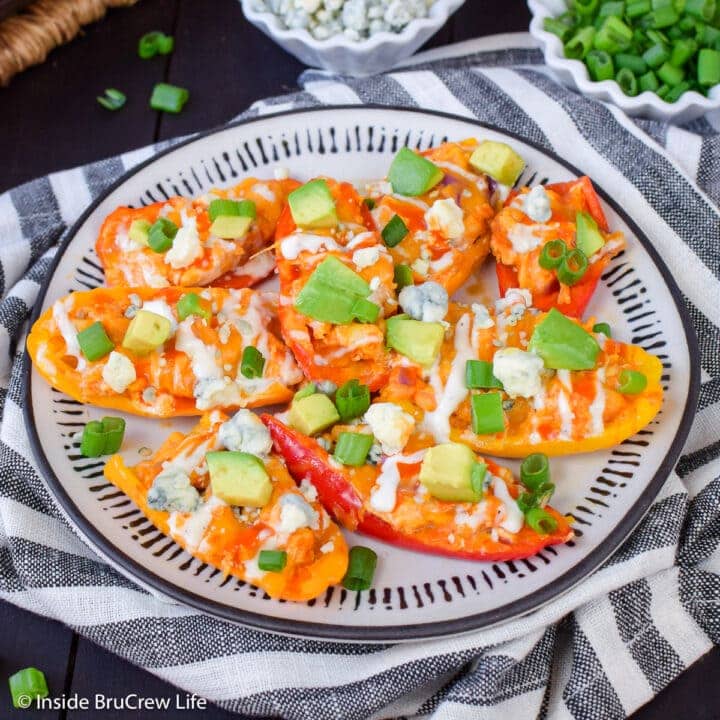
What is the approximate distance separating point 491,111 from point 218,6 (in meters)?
1.83

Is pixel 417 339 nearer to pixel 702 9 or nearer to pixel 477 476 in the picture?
pixel 477 476

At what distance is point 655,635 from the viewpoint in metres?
3.81

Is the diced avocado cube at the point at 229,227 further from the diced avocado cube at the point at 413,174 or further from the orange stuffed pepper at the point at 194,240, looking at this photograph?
Answer: the diced avocado cube at the point at 413,174

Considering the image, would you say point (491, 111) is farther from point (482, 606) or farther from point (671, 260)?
point (482, 606)

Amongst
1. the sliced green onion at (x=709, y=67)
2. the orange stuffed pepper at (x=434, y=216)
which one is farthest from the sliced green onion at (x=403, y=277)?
the sliced green onion at (x=709, y=67)

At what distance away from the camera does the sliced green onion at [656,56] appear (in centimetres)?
507

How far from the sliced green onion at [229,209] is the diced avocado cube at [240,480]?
3.57 ft

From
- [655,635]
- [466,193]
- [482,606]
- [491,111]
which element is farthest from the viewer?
[491,111]

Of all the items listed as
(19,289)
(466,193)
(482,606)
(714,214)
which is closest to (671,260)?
(714,214)

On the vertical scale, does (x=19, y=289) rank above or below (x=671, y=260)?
below

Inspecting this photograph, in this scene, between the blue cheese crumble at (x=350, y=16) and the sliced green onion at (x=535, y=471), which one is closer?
the sliced green onion at (x=535, y=471)

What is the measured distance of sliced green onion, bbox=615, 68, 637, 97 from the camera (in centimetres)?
507

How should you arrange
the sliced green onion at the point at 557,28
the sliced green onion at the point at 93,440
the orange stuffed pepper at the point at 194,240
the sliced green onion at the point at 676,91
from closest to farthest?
1. the sliced green onion at the point at 93,440
2. the orange stuffed pepper at the point at 194,240
3. the sliced green onion at the point at 676,91
4. the sliced green onion at the point at 557,28

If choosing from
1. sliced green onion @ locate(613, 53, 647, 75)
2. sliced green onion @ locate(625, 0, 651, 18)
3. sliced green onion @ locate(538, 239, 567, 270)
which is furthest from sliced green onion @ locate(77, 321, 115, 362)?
sliced green onion @ locate(625, 0, 651, 18)
